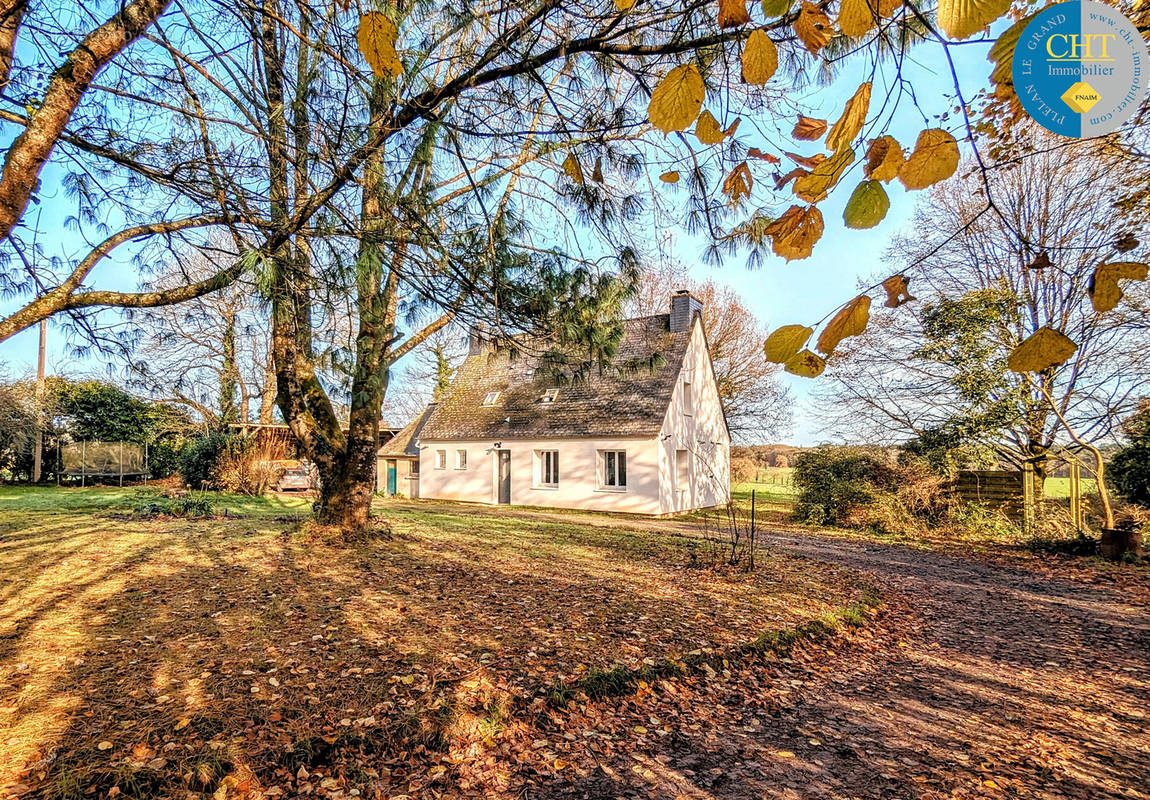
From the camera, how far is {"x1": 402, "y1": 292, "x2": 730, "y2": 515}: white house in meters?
17.4

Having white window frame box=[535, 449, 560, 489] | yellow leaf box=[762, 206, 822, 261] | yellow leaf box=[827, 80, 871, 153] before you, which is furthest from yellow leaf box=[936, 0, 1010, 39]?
white window frame box=[535, 449, 560, 489]

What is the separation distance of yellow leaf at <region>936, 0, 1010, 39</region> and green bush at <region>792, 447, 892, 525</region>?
15.4 meters

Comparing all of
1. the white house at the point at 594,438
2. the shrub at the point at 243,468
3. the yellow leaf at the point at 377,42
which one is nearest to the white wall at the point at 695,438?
the white house at the point at 594,438

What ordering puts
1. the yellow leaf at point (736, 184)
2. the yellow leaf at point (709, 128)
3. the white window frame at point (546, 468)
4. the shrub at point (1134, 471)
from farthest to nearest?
1. the white window frame at point (546, 468)
2. the shrub at point (1134, 471)
3. the yellow leaf at point (736, 184)
4. the yellow leaf at point (709, 128)

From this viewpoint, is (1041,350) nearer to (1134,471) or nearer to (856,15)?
(856,15)

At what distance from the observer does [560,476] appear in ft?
61.6

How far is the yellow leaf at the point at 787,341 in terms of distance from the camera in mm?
1334

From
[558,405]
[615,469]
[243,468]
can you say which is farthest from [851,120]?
[243,468]

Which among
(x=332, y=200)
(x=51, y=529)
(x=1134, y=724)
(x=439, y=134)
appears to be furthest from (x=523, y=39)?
(x=51, y=529)

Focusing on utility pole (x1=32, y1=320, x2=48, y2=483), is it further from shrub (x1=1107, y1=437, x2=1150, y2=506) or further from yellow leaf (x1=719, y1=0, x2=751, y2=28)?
shrub (x1=1107, y1=437, x2=1150, y2=506)

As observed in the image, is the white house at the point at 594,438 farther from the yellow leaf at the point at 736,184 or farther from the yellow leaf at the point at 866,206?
the yellow leaf at the point at 866,206

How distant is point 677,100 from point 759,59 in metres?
0.26

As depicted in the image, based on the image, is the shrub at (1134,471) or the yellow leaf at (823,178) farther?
the shrub at (1134,471)

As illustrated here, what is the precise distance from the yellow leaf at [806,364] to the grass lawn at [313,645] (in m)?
2.80
